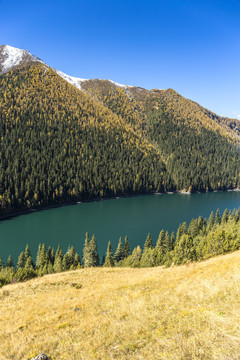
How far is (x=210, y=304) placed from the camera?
1233 centimetres

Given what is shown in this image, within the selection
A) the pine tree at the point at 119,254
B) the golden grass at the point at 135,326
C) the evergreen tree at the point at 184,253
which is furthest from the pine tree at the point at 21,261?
the evergreen tree at the point at 184,253

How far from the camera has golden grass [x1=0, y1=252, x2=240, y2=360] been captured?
8430 mm

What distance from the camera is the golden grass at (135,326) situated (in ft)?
27.7

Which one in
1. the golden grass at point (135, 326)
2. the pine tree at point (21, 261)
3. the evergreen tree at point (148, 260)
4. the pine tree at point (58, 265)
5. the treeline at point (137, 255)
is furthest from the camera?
the pine tree at point (21, 261)

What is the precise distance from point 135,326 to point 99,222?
10640cm

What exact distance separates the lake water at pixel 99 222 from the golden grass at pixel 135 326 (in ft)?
210

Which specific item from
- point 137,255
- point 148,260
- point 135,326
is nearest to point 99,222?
point 137,255

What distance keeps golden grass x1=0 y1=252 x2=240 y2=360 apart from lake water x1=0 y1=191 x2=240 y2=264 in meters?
63.9

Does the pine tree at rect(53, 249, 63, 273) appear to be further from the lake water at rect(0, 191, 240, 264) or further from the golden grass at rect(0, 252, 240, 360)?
the golden grass at rect(0, 252, 240, 360)

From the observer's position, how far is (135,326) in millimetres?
11148

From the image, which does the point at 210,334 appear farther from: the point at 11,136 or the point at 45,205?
the point at 11,136

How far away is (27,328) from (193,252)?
35.3 metres

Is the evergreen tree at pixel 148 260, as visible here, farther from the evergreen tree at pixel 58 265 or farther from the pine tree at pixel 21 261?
the pine tree at pixel 21 261

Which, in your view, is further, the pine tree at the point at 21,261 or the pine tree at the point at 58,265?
the pine tree at the point at 21,261
